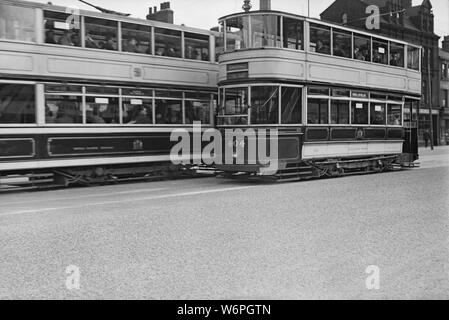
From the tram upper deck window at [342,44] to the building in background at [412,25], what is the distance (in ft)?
93.2

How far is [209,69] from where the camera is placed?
16172mm

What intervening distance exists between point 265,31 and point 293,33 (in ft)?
2.71

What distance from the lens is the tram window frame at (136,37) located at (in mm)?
14188

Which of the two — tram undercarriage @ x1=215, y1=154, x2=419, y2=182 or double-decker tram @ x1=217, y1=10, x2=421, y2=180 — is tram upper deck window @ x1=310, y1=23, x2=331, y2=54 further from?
tram undercarriage @ x1=215, y1=154, x2=419, y2=182

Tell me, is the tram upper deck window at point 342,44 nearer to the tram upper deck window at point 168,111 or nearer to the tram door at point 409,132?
the tram door at point 409,132

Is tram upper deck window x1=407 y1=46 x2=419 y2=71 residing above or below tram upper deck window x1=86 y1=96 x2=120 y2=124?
above

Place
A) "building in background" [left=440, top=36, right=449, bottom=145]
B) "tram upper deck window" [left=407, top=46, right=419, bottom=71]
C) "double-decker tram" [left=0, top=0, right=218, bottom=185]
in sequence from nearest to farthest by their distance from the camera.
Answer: "double-decker tram" [left=0, top=0, right=218, bottom=185] → "tram upper deck window" [left=407, top=46, right=419, bottom=71] → "building in background" [left=440, top=36, right=449, bottom=145]

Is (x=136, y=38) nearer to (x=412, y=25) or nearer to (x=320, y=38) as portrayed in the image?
(x=320, y=38)

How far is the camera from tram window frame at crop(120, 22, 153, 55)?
46.5 feet

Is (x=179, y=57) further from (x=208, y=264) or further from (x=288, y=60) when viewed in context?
(x=208, y=264)

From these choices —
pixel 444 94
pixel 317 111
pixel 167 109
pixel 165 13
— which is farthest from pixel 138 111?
pixel 444 94

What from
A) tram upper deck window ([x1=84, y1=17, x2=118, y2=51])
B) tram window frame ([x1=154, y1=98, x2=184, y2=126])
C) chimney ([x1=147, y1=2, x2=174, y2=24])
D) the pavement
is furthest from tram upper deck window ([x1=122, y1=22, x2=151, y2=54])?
chimney ([x1=147, y1=2, x2=174, y2=24])

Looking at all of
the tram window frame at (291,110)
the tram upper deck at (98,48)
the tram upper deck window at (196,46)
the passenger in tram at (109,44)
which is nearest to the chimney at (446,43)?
the tram upper deck window at (196,46)

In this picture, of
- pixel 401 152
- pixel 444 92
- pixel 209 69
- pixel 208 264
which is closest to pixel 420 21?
pixel 444 92
